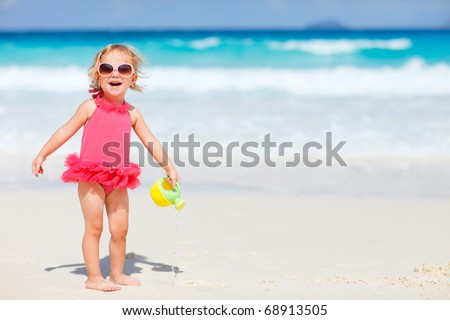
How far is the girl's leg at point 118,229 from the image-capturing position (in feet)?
14.0

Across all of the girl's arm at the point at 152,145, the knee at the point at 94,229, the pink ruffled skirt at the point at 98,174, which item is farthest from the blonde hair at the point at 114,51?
the knee at the point at 94,229

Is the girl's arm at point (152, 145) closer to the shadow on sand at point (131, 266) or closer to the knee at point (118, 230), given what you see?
the knee at point (118, 230)

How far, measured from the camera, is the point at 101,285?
4.15 m

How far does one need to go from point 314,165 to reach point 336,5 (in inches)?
1120

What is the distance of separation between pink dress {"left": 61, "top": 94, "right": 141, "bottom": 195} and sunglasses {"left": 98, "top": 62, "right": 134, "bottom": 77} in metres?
0.18

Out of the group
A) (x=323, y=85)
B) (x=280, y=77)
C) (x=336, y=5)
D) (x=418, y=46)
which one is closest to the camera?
(x=323, y=85)

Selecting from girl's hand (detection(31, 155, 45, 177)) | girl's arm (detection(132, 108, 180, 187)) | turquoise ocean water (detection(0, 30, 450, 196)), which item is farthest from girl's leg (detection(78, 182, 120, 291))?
turquoise ocean water (detection(0, 30, 450, 196))

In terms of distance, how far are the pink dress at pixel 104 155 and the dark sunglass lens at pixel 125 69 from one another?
20 cm

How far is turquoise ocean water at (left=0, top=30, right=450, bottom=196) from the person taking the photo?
298 inches

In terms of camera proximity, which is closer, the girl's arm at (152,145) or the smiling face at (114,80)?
the smiling face at (114,80)

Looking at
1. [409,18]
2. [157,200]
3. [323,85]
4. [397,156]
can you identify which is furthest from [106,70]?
[409,18]

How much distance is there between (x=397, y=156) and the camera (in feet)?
27.8

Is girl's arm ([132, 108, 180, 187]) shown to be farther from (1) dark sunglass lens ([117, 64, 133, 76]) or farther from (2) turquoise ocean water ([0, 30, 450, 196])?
(2) turquoise ocean water ([0, 30, 450, 196])

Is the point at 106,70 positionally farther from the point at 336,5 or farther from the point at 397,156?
the point at 336,5
